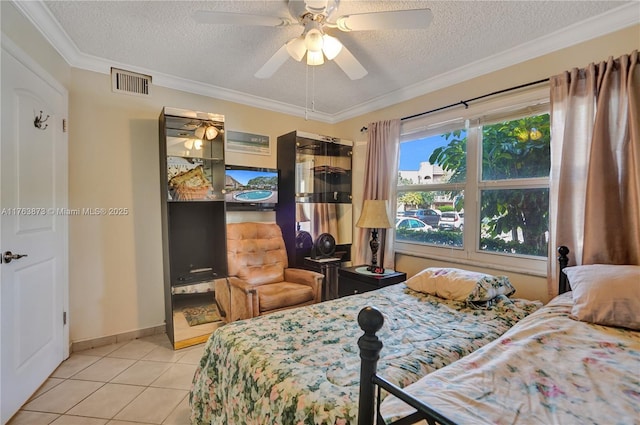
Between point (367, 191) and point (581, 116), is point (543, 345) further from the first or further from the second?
point (367, 191)

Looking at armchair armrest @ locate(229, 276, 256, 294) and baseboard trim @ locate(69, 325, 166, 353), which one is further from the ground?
armchair armrest @ locate(229, 276, 256, 294)

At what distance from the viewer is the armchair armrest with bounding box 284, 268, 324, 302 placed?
9.94 feet

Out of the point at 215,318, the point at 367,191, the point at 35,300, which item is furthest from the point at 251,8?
the point at 215,318

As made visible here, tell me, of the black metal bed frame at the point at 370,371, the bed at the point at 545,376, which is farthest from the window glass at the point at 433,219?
the black metal bed frame at the point at 370,371

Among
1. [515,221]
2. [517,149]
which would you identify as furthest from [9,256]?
[517,149]

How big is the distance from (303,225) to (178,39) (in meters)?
2.12

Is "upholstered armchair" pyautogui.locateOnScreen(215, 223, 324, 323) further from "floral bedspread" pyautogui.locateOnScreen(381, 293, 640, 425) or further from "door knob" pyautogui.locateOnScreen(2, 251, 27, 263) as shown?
"floral bedspread" pyautogui.locateOnScreen(381, 293, 640, 425)

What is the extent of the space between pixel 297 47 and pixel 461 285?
6.20 ft

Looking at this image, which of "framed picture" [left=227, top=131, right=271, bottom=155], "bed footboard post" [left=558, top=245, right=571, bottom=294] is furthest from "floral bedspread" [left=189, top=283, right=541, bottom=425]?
"framed picture" [left=227, top=131, right=271, bottom=155]

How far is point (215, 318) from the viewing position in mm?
2887

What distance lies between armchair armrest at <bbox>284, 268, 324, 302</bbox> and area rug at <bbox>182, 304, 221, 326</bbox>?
2.70 ft

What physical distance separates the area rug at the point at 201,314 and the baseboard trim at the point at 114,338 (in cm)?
48

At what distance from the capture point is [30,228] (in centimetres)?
194

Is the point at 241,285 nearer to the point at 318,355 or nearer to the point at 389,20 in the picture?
the point at 318,355
